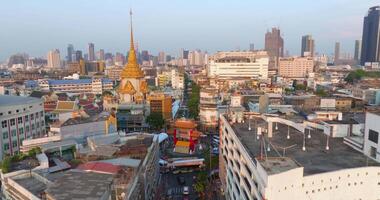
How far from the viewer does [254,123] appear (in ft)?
86.2

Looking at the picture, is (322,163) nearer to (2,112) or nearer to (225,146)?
(225,146)

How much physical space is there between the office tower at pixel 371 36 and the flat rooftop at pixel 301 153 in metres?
146

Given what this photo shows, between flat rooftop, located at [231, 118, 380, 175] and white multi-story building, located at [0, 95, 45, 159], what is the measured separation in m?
24.3

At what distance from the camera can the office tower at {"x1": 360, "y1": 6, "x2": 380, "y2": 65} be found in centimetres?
14125

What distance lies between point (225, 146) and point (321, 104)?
3143 cm

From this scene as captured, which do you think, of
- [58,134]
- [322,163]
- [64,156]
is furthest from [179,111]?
[322,163]

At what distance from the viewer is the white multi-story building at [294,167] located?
43.9ft

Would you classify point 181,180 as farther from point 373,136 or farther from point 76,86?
point 76,86

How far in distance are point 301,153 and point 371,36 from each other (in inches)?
6106

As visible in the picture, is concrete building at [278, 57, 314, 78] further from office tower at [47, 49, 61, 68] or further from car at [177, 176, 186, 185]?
office tower at [47, 49, 61, 68]

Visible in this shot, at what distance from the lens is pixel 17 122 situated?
3303 cm

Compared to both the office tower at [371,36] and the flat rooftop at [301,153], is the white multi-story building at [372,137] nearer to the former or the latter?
the flat rooftop at [301,153]

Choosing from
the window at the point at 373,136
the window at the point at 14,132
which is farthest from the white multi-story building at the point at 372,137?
the window at the point at 14,132

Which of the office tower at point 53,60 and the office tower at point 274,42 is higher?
the office tower at point 274,42
